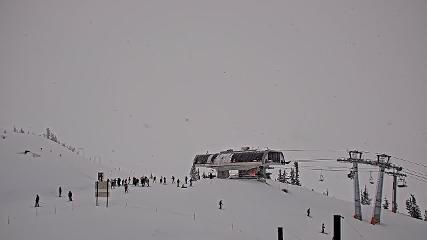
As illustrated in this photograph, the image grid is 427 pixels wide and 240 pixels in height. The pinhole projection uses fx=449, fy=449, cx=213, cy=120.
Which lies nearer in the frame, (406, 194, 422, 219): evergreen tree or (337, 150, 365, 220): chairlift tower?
(337, 150, 365, 220): chairlift tower

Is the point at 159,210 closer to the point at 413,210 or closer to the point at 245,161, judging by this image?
the point at 245,161

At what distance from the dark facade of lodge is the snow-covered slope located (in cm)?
293

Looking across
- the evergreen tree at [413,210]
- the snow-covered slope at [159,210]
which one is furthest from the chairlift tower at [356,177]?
the evergreen tree at [413,210]

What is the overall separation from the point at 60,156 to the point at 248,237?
169ft

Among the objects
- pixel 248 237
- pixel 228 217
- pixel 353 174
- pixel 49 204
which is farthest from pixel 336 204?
pixel 49 204

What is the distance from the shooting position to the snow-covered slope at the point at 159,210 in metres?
33.6

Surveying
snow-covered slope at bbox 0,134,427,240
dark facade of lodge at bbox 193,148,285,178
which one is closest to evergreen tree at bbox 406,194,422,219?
snow-covered slope at bbox 0,134,427,240

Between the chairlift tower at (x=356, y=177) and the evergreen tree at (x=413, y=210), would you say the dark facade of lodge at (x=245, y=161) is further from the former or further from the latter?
the evergreen tree at (x=413, y=210)

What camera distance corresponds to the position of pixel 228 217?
144 ft

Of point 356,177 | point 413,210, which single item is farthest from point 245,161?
point 413,210

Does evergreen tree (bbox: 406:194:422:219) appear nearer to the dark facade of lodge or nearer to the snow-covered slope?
the snow-covered slope

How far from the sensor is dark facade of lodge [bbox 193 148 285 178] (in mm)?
67031

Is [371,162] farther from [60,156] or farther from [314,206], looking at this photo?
[60,156]

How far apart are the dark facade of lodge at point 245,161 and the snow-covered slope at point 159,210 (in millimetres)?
2934
